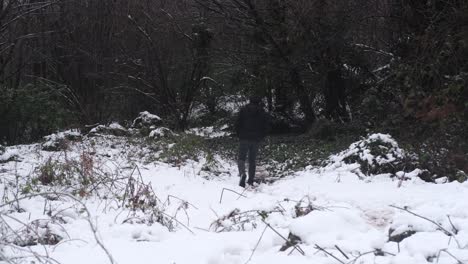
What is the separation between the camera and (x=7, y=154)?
995cm

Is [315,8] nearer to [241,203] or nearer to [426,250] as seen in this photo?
A: [241,203]

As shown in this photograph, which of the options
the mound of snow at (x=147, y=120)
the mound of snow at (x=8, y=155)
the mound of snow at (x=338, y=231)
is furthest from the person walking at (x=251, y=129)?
the mound of snow at (x=147, y=120)

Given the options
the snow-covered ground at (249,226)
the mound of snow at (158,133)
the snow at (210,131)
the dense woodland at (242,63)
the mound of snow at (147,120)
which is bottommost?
the snow at (210,131)

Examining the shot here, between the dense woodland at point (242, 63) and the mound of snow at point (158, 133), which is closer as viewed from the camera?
the dense woodland at point (242, 63)

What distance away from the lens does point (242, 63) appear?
18875mm

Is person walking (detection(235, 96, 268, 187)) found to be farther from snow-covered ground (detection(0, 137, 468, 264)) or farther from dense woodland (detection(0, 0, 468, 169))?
dense woodland (detection(0, 0, 468, 169))

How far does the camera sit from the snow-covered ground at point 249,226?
4309 mm

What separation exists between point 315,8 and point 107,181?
1032 centimetres

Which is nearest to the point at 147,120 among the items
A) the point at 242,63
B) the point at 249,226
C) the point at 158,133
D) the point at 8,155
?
the point at 158,133

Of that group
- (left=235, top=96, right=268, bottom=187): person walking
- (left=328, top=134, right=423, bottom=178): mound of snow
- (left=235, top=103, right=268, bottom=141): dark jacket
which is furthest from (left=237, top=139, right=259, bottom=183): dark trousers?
(left=328, top=134, right=423, bottom=178): mound of snow

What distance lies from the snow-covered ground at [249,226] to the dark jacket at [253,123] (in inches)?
76.0

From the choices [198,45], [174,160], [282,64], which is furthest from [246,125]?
[198,45]

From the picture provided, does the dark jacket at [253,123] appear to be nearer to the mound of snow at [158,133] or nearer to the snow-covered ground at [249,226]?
the snow-covered ground at [249,226]

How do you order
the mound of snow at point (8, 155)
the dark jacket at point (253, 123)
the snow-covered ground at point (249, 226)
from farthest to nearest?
the dark jacket at point (253, 123) < the mound of snow at point (8, 155) < the snow-covered ground at point (249, 226)
